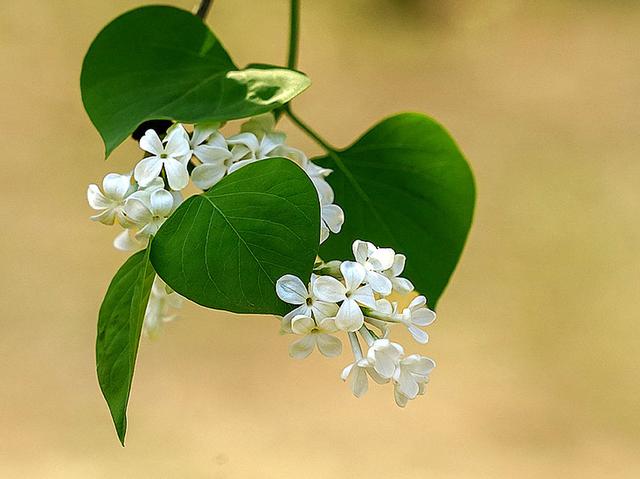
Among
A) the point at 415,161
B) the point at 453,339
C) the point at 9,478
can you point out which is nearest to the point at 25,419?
the point at 9,478

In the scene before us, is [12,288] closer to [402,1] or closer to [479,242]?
[479,242]

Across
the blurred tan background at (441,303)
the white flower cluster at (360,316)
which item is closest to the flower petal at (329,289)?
the white flower cluster at (360,316)

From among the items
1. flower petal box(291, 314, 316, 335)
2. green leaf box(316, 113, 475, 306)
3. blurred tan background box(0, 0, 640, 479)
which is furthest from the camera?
blurred tan background box(0, 0, 640, 479)

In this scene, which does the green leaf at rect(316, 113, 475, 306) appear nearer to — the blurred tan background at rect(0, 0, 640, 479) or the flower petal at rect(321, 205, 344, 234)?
the flower petal at rect(321, 205, 344, 234)

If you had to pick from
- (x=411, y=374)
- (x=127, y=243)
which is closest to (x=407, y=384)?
(x=411, y=374)

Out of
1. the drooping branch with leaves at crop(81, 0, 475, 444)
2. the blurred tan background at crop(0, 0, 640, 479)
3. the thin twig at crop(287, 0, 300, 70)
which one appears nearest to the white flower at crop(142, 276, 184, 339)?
the drooping branch with leaves at crop(81, 0, 475, 444)

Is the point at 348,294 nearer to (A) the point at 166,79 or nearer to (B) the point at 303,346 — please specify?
(B) the point at 303,346

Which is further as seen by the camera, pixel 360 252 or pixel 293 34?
pixel 293 34

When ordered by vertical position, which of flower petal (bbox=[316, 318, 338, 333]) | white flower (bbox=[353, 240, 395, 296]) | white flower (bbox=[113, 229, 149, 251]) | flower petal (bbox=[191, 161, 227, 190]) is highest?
flower petal (bbox=[191, 161, 227, 190])
